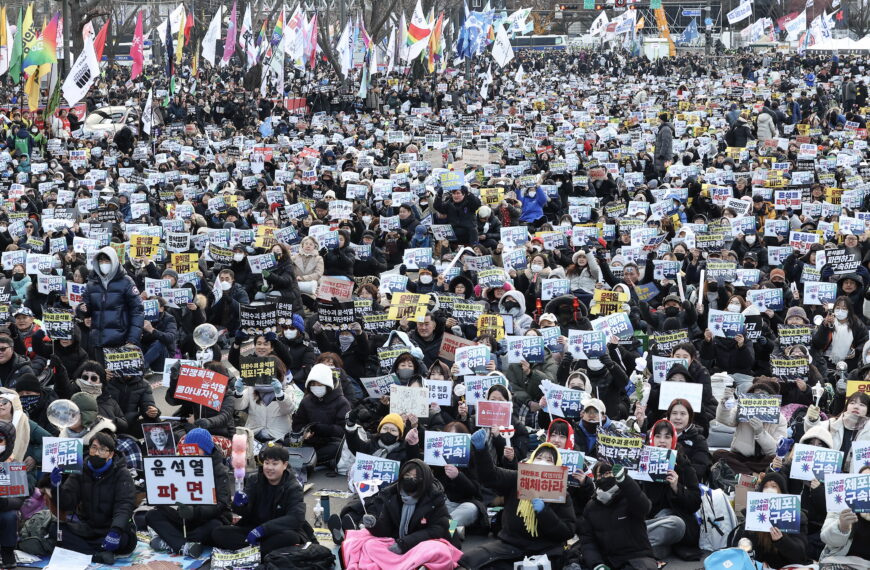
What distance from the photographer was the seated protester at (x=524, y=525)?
8578 millimetres

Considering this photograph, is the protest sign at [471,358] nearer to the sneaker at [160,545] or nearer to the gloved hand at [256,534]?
the gloved hand at [256,534]

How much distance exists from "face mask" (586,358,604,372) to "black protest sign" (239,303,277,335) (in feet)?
10.4

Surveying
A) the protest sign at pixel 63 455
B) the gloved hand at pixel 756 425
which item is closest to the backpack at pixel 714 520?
the gloved hand at pixel 756 425

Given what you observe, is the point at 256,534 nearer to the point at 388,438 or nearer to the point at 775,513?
the point at 388,438

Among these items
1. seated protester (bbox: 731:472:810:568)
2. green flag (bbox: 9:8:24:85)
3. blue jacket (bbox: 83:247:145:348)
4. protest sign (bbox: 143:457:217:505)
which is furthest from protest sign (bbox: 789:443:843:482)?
green flag (bbox: 9:8:24:85)

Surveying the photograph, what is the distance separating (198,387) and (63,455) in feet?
4.68

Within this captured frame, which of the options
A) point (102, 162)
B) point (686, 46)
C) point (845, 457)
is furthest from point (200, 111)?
point (686, 46)

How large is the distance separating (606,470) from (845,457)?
1827 millimetres

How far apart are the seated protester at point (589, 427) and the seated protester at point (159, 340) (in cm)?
511

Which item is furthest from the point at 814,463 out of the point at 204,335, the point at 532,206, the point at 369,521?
the point at 532,206

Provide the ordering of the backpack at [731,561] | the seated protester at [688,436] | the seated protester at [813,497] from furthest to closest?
the seated protester at [688,436], the seated protester at [813,497], the backpack at [731,561]

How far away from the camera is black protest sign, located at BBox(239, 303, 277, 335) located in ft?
41.4

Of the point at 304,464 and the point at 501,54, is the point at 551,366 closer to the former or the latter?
the point at 304,464

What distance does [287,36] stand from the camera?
119 feet
